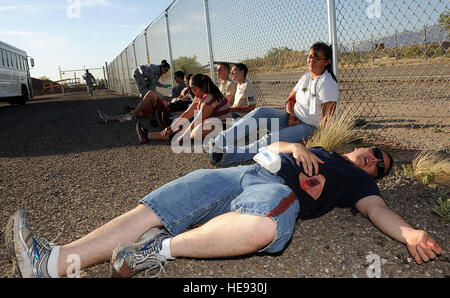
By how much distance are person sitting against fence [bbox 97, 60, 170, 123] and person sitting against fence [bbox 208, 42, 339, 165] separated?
9.87 feet

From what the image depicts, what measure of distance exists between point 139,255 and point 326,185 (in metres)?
1.20

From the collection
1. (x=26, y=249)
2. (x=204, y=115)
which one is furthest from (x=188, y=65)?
(x=26, y=249)

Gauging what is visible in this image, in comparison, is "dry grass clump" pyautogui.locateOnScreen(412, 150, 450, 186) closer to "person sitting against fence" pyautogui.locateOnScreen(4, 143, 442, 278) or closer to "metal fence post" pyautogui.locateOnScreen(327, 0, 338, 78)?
"person sitting against fence" pyautogui.locateOnScreen(4, 143, 442, 278)

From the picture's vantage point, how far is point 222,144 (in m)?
4.15

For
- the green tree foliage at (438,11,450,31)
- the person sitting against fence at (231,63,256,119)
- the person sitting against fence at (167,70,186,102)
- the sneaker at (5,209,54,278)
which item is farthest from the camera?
the person sitting against fence at (167,70,186,102)

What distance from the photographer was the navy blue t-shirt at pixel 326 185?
212 centimetres

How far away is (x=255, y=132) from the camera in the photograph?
4492 mm

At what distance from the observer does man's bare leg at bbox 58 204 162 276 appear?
182cm

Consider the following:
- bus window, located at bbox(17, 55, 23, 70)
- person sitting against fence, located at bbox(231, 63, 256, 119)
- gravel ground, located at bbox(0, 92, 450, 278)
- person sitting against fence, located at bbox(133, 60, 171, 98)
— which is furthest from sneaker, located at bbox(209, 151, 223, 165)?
bus window, located at bbox(17, 55, 23, 70)

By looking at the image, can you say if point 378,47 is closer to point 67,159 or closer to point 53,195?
point 53,195

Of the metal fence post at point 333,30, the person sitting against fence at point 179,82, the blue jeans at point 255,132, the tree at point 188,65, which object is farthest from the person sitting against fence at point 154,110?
the metal fence post at point 333,30

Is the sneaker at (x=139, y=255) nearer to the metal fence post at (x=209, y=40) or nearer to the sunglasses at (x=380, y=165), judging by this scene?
the sunglasses at (x=380, y=165)

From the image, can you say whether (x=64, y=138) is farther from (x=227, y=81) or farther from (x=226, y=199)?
(x=226, y=199)

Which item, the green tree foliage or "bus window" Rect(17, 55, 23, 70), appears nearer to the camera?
the green tree foliage
